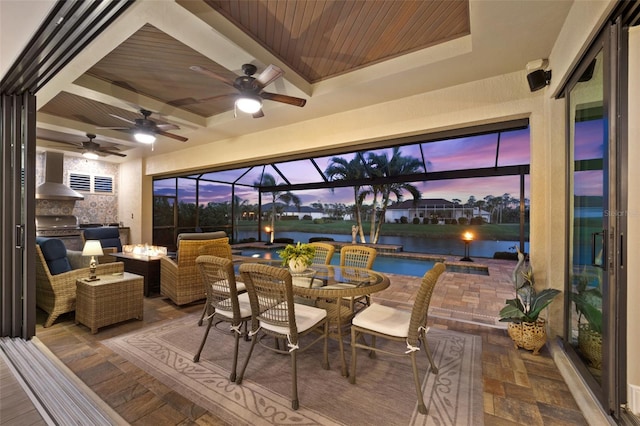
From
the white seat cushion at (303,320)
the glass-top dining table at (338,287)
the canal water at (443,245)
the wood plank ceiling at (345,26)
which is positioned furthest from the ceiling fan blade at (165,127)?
the canal water at (443,245)

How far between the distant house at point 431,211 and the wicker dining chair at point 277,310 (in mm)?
6578

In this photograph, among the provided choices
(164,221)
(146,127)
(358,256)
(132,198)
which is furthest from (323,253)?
(132,198)

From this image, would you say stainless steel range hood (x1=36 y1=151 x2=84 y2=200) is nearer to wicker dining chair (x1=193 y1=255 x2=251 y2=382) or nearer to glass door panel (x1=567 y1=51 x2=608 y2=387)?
wicker dining chair (x1=193 y1=255 x2=251 y2=382)

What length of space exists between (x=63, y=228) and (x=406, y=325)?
770 cm

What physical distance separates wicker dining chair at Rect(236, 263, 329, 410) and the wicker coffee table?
6.33 feet

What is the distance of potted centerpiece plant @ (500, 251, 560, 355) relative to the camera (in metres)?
2.40

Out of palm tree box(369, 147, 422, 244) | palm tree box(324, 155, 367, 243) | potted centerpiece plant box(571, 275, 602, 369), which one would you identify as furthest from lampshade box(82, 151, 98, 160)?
potted centerpiece plant box(571, 275, 602, 369)

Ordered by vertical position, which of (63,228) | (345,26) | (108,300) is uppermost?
(345,26)

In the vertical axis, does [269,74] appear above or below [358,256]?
above

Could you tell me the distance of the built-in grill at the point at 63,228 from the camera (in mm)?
6012

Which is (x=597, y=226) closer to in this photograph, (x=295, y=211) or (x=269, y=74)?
(x=269, y=74)

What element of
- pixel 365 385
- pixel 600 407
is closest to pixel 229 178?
pixel 365 385

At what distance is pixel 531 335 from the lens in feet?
8.01

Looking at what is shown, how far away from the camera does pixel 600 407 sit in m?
1.64
